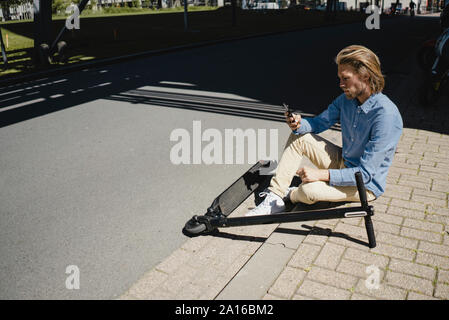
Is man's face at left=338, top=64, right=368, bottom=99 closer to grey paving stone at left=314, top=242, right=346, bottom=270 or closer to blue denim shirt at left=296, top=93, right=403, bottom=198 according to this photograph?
blue denim shirt at left=296, top=93, right=403, bottom=198

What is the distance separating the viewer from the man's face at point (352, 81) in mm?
2818

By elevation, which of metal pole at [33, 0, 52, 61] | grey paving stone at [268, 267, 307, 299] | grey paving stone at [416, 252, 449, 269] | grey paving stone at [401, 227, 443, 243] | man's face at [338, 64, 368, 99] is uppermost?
metal pole at [33, 0, 52, 61]

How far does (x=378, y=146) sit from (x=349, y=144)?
1.36 feet

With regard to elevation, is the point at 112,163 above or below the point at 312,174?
below

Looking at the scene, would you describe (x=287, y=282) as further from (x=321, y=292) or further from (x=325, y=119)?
(x=325, y=119)

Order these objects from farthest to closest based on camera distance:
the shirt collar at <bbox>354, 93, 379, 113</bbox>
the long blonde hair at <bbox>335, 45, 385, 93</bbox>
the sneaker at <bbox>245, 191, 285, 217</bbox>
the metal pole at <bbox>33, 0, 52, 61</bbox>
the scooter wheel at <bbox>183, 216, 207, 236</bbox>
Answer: the metal pole at <bbox>33, 0, 52, 61</bbox> → the sneaker at <bbox>245, 191, 285, 217</bbox> → the scooter wheel at <bbox>183, 216, 207, 236</bbox> → the shirt collar at <bbox>354, 93, 379, 113</bbox> → the long blonde hair at <bbox>335, 45, 385, 93</bbox>

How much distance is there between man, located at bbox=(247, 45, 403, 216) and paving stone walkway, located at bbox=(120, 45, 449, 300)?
32 centimetres

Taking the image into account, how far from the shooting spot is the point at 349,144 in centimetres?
322

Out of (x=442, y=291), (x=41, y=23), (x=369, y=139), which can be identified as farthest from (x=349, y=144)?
(x=41, y=23)

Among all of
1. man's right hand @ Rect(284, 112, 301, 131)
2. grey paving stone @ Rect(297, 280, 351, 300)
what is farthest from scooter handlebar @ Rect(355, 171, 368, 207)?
man's right hand @ Rect(284, 112, 301, 131)

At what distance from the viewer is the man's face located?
2818 millimetres

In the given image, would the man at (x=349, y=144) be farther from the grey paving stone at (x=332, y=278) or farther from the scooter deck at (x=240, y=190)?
the grey paving stone at (x=332, y=278)

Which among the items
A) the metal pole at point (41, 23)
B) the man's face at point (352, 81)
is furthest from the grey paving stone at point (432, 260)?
the metal pole at point (41, 23)

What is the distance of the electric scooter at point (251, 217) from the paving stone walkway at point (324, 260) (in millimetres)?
109
